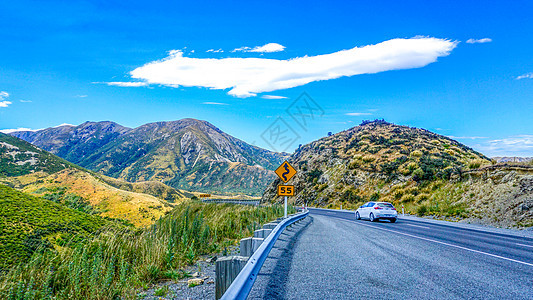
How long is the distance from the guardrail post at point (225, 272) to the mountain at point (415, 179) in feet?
66.9

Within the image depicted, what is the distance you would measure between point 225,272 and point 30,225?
11.6m

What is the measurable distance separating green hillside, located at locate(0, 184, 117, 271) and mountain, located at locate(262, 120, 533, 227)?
23.2 m

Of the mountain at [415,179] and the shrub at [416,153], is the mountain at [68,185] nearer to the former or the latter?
the mountain at [415,179]

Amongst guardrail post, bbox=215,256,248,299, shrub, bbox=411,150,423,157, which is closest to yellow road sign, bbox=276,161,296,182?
guardrail post, bbox=215,256,248,299

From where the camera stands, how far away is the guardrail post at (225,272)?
3.30 metres

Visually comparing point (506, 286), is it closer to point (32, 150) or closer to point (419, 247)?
point (419, 247)

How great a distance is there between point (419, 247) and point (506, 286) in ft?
13.3

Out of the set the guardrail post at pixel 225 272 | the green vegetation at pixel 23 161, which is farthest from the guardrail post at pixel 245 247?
the green vegetation at pixel 23 161

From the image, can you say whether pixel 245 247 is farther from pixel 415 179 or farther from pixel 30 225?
pixel 415 179

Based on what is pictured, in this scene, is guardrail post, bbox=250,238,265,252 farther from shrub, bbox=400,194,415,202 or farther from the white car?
shrub, bbox=400,194,415,202

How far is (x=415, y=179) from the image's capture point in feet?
119

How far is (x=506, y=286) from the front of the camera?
16.0ft

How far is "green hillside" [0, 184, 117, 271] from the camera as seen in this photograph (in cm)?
811

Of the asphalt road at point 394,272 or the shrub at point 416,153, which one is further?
the shrub at point 416,153
